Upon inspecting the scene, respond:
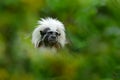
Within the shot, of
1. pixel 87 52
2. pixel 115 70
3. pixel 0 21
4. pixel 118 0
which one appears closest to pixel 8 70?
pixel 0 21

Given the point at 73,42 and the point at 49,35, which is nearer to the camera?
the point at 73,42

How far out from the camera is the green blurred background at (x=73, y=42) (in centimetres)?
179

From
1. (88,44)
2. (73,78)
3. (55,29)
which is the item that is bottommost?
(73,78)

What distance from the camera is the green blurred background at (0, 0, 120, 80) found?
1.79 metres

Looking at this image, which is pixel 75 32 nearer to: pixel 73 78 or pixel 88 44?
pixel 88 44

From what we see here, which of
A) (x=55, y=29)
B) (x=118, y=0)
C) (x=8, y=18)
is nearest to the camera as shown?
(x=8, y=18)

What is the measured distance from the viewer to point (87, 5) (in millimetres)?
1969

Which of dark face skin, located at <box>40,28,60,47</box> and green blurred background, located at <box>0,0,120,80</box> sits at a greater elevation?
dark face skin, located at <box>40,28,60,47</box>

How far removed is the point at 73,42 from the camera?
6.75ft

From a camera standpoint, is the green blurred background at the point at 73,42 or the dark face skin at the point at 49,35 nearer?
the green blurred background at the point at 73,42

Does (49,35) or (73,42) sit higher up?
(49,35)

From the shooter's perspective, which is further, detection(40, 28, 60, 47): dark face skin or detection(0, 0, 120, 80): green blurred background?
detection(40, 28, 60, 47): dark face skin

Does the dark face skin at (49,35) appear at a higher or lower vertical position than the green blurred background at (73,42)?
higher

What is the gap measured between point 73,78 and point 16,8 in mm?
313
